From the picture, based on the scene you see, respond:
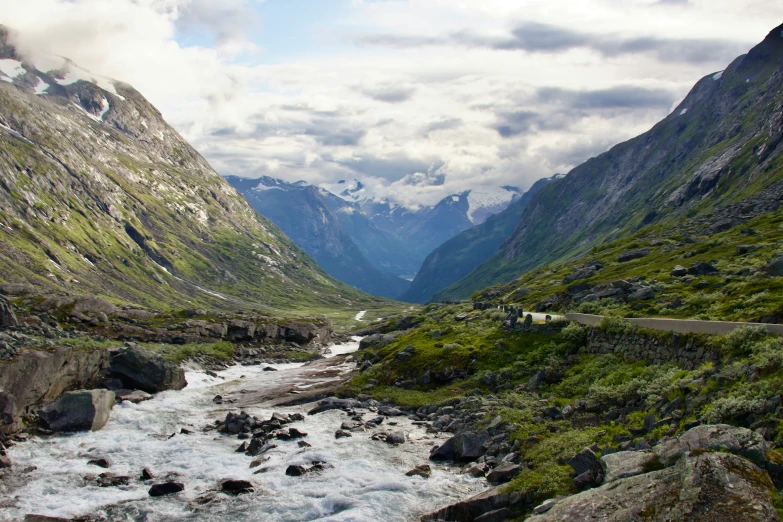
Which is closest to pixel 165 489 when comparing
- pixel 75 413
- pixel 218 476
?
pixel 218 476

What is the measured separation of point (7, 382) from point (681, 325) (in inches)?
2051

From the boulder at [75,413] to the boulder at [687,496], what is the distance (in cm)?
3778

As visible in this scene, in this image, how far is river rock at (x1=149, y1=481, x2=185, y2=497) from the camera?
33125mm

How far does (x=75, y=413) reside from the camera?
45750 mm

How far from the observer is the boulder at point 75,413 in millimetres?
45062

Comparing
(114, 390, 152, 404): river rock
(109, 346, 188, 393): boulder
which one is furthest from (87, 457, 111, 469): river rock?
(109, 346, 188, 393): boulder

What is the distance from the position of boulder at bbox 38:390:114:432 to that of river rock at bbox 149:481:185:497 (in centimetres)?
1605

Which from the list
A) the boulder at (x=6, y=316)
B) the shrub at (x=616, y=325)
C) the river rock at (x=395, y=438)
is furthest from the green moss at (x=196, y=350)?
the shrub at (x=616, y=325)

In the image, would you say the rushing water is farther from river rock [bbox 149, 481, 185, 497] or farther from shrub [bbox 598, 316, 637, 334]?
shrub [bbox 598, 316, 637, 334]

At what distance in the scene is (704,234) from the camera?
12175 cm

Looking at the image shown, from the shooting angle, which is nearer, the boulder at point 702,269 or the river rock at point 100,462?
the river rock at point 100,462

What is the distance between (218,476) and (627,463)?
80.5ft

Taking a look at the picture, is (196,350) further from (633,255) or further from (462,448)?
(633,255)

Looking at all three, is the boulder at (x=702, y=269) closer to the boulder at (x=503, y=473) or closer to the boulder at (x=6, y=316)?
the boulder at (x=503, y=473)
